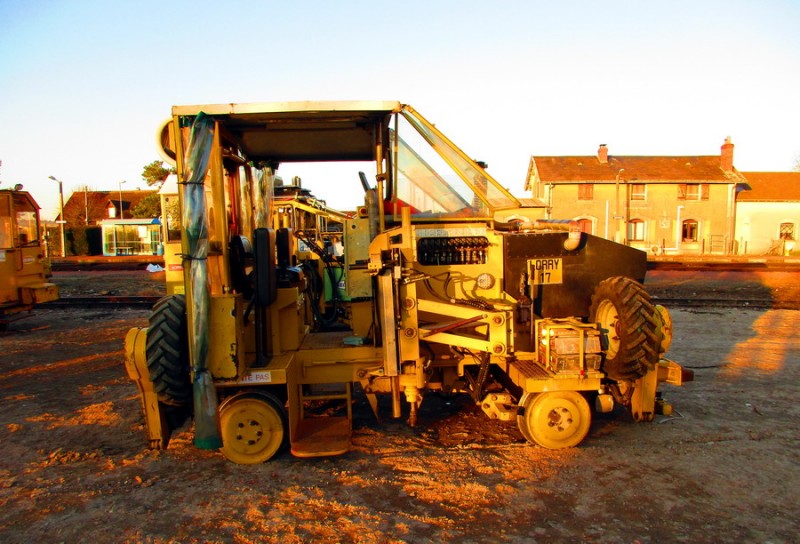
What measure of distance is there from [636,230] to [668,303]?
25.8 metres

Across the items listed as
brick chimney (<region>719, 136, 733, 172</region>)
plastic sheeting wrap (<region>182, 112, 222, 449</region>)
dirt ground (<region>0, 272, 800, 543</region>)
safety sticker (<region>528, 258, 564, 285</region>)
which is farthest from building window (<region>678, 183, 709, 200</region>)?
plastic sheeting wrap (<region>182, 112, 222, 449</region>)

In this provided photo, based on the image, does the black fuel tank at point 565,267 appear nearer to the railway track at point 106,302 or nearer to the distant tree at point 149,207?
the railway track at point 106,302

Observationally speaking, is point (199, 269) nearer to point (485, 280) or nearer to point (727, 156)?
point (485, 280)

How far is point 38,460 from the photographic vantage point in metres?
4.56

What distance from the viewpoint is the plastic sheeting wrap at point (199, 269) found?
12.8 ft

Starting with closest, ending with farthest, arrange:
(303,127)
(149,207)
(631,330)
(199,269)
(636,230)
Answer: (199,269), (631,330), (303,127), (636,230), (149,207)

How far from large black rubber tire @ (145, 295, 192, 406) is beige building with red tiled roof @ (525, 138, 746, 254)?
111ft

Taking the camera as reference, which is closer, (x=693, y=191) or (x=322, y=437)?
(x=322, y=437)

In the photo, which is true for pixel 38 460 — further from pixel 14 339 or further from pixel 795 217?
pixel 795 217

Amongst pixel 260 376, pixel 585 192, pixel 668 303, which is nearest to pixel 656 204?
pixel 585 192

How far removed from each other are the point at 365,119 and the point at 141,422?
3.93 meters

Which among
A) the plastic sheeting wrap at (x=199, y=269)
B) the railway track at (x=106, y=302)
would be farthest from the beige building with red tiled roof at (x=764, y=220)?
the plastic sheeting wrap at (x=199, y=269)

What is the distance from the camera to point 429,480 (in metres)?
4.00

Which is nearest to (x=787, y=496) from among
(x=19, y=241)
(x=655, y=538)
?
Answer: (x=655, y=538)
